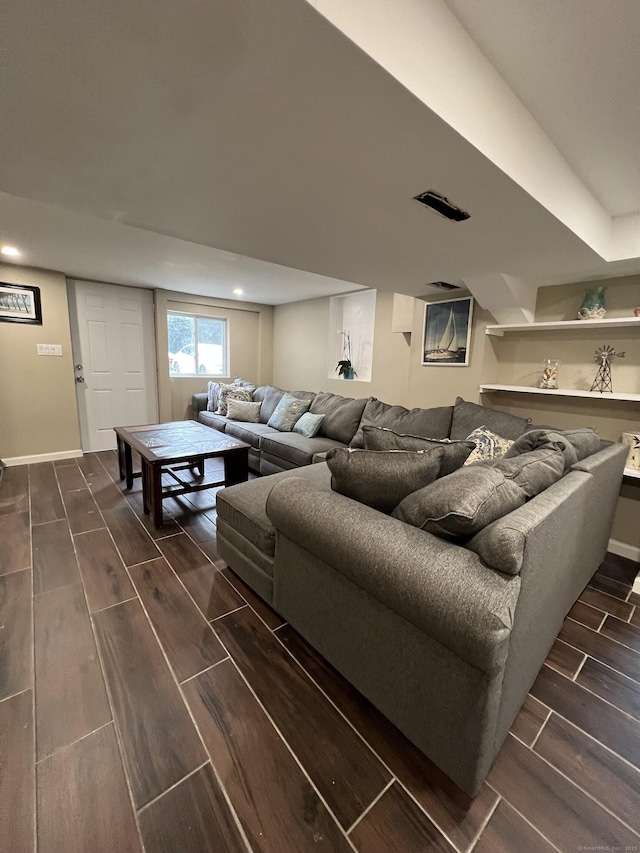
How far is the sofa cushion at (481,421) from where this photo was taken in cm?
246

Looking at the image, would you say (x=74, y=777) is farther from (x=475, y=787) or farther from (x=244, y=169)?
(x=244, y=169)

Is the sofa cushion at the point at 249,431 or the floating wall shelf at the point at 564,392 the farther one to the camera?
the sofa cushion at the point at 249,431

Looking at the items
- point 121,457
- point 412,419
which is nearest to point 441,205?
point 412,419

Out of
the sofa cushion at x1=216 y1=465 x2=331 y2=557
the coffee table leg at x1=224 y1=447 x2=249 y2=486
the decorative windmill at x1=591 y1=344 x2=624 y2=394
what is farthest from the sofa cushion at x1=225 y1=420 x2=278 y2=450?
the decorative windmill at x1=591 y1=344 x2=624 y2=394

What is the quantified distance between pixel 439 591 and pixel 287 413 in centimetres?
321

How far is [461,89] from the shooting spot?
0.94 metres

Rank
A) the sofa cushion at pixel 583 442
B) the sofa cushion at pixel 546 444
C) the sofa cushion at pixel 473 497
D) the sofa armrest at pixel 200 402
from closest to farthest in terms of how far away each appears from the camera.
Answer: the sofa cushion at pixel 473 497
the sofa cushion at pixel 546 444
the sofa cushion at pixel 583 442
the sofa armrest at pixel 200 402

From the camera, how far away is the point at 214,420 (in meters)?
4.45

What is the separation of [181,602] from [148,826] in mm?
901

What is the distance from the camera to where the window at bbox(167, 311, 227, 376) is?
16.5 ft

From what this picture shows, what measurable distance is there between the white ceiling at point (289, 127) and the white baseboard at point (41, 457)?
2873 millimetres

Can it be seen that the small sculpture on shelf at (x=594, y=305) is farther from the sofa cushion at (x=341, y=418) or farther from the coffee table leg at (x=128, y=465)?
the coffee table leg at (x=128, y=465)

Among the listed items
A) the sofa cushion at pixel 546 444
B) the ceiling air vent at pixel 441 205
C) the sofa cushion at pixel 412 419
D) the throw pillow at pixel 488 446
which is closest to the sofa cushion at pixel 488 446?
the throw pillow at pixel 488 446

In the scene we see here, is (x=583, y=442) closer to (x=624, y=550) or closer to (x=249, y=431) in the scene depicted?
(x=624, y=550)
